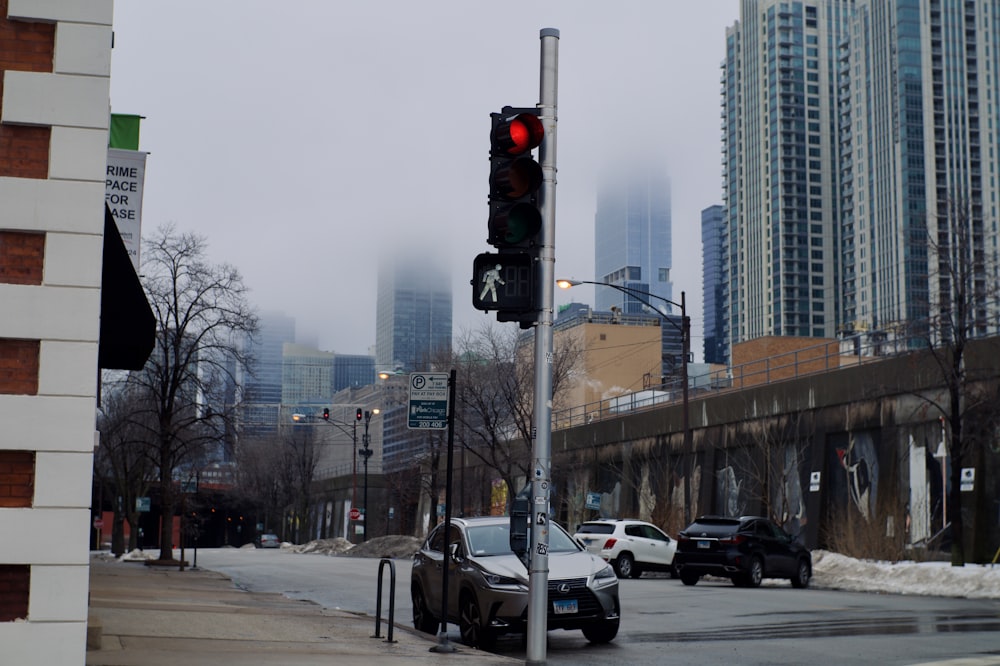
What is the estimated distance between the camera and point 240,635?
1526 centimetres

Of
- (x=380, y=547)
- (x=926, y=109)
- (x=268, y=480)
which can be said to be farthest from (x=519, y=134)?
(x=926, y=109)

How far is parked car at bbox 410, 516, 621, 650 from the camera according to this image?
1507 centimetres

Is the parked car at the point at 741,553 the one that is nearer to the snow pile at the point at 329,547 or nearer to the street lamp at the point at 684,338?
the street lamp at the point at 684,338

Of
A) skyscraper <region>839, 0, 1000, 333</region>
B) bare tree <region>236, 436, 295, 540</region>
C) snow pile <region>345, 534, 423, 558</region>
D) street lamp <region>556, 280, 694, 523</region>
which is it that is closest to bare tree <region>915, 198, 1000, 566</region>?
street lamp <region>556, 280, 694, 523</region>

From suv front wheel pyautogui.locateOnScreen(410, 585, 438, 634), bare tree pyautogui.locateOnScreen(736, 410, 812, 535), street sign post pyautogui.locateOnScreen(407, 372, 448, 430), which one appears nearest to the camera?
street sign post pyautogui.locateOnScreen(407, 372, 448, 430)

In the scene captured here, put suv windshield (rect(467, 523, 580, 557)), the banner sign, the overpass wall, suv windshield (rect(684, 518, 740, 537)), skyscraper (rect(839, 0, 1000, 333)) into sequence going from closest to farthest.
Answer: the banner sign → suv windshield (rect(467, 523, 580, 557)) → suv windshield (rect(684, 518, 740, 537)) → the overpass wall → skyscraper (rect(839, 0, 1000, 333))

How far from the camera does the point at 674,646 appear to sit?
15.2 m

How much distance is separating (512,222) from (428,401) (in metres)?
4.20

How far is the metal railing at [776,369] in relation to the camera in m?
37.9

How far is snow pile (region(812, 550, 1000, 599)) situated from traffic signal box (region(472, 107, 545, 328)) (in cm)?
1728

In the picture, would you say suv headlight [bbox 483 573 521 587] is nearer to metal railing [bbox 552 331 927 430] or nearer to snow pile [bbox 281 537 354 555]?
metal railing [bbox 552 331 927 430]

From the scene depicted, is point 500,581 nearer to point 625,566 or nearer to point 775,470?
point 625,566

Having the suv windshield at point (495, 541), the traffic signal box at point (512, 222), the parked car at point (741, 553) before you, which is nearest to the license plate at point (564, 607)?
the suv windshield at point (495, 541)

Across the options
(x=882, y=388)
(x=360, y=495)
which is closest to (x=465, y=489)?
(x=360, y=495)
